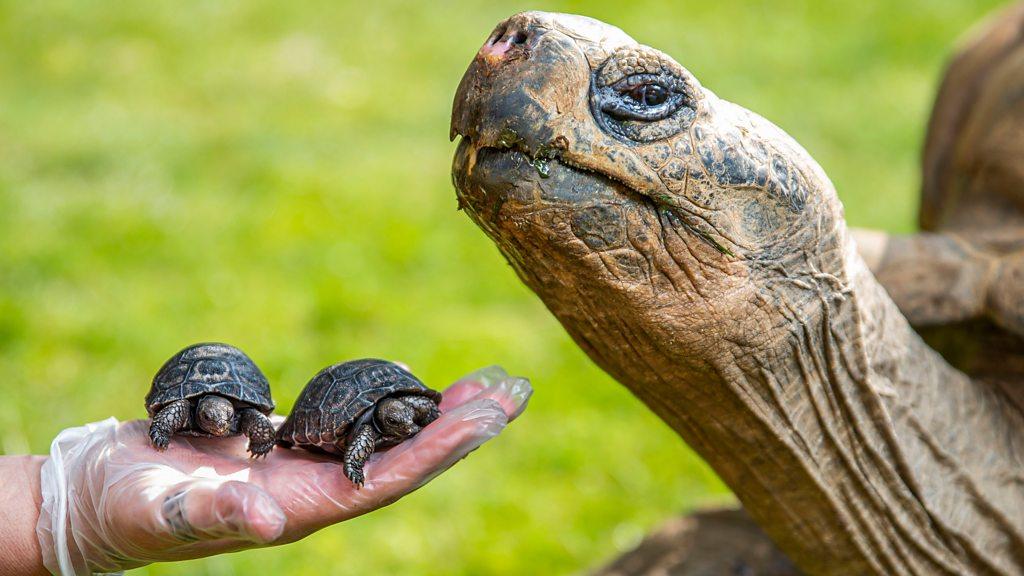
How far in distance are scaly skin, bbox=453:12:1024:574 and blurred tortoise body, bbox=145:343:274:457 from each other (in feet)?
1.99

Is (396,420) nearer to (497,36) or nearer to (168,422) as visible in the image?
(168,422)

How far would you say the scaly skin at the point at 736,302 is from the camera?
154 centimetres

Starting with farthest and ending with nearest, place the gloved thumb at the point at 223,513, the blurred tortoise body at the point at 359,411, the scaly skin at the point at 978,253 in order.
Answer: the scaly skin at the point at 978,253
the blurred tortoise body at the point at 359,411
the gloved thumb at the point at 223,513

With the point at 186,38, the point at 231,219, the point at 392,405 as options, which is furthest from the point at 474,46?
the point at 392,405

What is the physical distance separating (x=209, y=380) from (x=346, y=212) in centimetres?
335

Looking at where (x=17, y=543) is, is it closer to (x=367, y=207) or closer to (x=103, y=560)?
(x=103, y=560)

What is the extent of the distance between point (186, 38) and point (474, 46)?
177 centimetres

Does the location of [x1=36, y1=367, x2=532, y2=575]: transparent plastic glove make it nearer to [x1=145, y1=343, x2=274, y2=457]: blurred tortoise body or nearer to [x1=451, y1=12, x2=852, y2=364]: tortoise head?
[x1=145, y1=343, x2=274, y2=457]: blurred tortoise body

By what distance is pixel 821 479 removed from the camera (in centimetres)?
199

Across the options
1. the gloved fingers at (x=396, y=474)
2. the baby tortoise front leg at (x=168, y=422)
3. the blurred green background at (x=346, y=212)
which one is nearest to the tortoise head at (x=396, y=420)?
the gloved fingers at (x=396, y=474)

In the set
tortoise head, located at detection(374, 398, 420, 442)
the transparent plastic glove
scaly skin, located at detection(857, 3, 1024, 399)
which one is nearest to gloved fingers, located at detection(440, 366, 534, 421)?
the transparent plastic glove

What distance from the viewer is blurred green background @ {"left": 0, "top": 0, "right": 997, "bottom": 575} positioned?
12.6 ft

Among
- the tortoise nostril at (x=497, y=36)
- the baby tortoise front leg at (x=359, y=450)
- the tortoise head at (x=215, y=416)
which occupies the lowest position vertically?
the baby tortoise front leg at (x=359, y=450)

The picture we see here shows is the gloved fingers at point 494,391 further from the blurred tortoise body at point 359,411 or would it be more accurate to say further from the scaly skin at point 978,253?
the scaly skin at point 978,253
